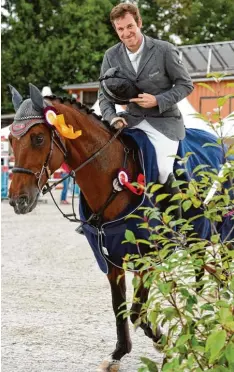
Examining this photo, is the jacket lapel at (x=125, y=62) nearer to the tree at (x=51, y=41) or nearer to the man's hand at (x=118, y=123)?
the man's hand at (x=118, y=123)

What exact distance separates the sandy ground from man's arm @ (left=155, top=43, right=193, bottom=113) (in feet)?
5.66

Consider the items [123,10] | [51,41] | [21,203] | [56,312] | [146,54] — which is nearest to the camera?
[21,203]

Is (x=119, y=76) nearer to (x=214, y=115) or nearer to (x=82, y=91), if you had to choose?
(x=214, y=115)

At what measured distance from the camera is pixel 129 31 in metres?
6.00

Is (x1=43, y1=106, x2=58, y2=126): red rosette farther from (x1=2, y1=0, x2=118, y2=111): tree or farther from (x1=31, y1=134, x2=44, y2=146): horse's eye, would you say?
(x1=2, y1=0, x2=118, y2=111): tree

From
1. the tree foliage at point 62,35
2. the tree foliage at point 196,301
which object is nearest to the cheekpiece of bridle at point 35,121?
the tree foliage at point 196,301

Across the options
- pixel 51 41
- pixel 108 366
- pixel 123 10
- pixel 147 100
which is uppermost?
pixel 51 41

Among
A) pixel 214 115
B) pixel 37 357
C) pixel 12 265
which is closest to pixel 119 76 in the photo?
pixel 37 357

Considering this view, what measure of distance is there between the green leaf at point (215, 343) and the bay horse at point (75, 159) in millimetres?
2711

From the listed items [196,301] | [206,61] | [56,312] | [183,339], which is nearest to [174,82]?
[56,312]

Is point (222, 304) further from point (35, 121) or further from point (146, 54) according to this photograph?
point (146, 54)

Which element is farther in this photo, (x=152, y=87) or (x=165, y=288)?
(x=152, y=87)

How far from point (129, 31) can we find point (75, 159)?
3.14 ft

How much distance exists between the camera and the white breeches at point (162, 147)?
5.92 m
